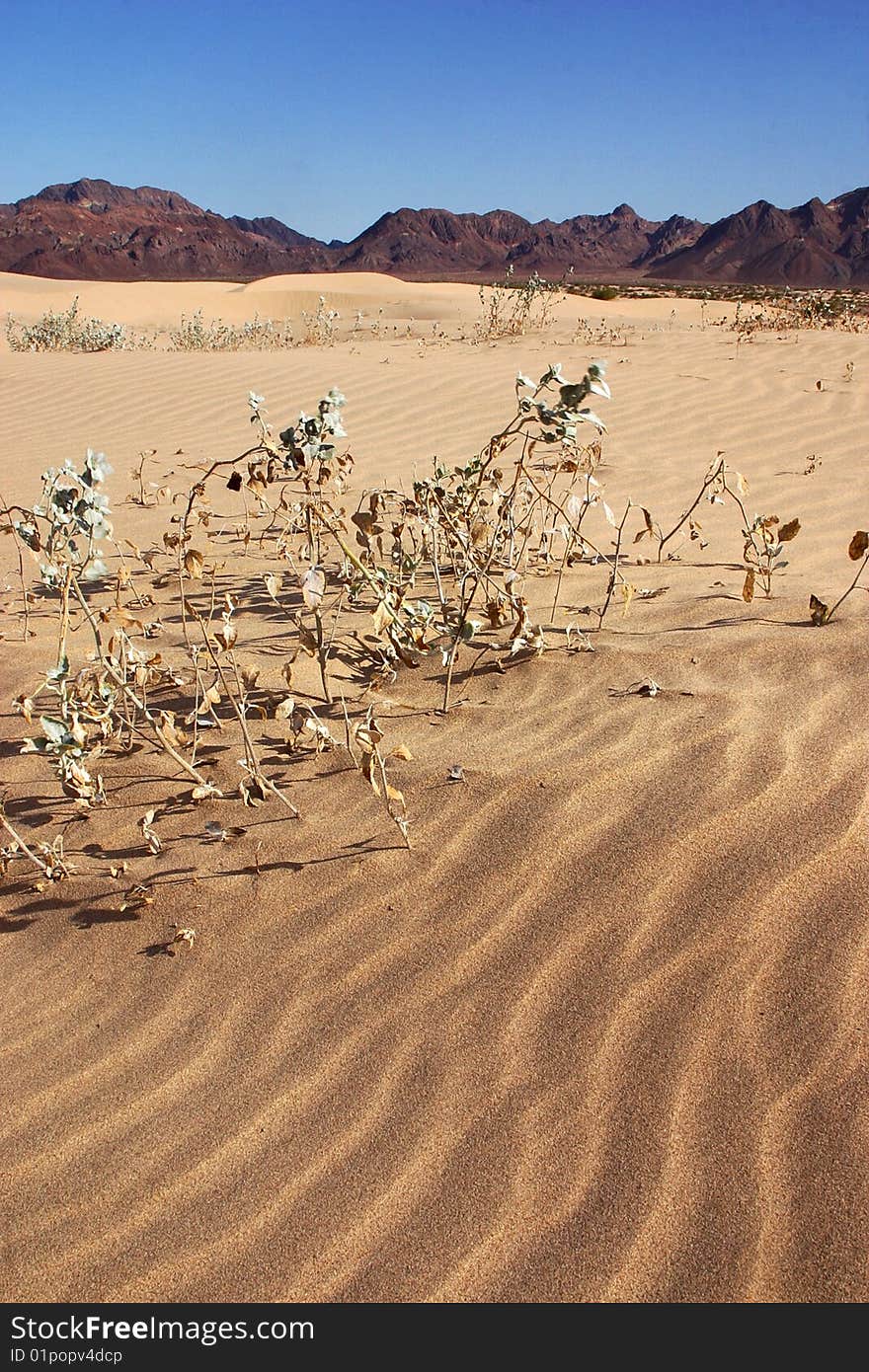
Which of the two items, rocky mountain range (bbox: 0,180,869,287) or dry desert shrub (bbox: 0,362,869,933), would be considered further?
rocky mountain range (bbox: 0,180,869,287)

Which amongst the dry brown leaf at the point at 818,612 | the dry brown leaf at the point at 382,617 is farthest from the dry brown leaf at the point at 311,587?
the dry brown leaf at the point at 818,612

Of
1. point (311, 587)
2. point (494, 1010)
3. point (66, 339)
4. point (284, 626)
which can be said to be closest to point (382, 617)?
point (311, 587)

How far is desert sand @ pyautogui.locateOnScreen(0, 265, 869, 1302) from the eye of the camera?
1.46m

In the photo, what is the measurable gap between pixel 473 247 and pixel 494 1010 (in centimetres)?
9545

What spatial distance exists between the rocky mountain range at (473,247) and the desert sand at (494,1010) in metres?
55.0

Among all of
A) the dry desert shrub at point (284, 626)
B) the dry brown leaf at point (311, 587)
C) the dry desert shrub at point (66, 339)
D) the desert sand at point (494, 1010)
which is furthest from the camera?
the dry desert shrub at point (66, 339)

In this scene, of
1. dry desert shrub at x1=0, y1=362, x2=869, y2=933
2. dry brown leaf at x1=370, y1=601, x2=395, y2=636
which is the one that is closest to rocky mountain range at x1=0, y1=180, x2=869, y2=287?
dry desert shrub at x1=0, y1=362, x2=869, y2=933

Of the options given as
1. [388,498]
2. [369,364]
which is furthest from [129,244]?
[388,498]

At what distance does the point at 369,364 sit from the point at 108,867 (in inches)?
265

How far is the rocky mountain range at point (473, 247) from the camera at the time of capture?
2383 inches

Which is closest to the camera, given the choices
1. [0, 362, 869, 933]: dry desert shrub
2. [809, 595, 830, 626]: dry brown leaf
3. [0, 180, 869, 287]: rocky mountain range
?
[0, 362, 869, 933]: dry desert shrub

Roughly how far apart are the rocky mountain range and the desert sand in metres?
55.0

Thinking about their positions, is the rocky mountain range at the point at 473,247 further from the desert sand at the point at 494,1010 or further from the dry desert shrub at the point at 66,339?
the desert sand at the point at 494,1010

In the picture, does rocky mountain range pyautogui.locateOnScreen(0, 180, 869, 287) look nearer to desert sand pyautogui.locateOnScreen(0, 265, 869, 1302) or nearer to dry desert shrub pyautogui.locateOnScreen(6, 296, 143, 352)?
dry desert shrub pyautogui.locateOnScreen(6, 296, 143, 352)
